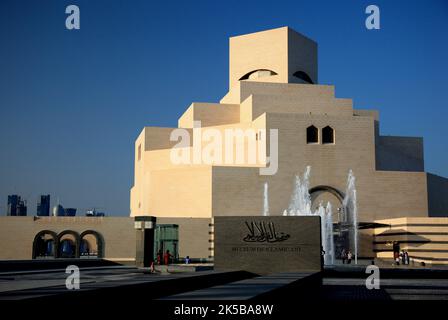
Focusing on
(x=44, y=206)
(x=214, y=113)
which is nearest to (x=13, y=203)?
(x=44, y=206)

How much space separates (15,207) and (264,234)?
99162 millimetres

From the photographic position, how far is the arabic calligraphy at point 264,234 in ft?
67.5

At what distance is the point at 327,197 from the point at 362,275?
65.6ft

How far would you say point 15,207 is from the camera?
11088 cm

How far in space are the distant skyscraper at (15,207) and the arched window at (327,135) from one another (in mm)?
69856

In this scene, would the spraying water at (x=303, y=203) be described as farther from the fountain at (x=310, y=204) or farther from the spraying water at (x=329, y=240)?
the spraying water at (x=329, y=240)

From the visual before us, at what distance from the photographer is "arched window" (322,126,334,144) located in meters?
43.7

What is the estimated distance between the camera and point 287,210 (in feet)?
137

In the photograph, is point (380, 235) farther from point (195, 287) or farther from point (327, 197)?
point (195, 287)

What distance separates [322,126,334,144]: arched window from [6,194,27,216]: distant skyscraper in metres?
69.9

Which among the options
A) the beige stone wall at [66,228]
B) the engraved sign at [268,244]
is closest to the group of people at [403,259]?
the engraved sign at [268,244]

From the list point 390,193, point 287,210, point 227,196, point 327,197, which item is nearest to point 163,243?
point 227,196

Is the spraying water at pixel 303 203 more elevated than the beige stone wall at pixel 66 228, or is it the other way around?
the spraying water at pixel 303 203
